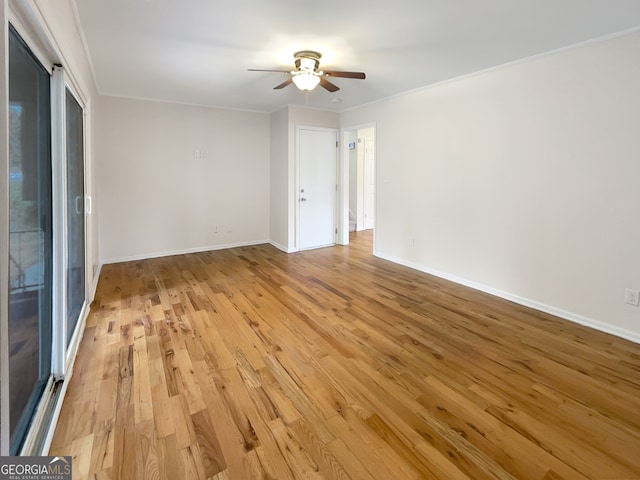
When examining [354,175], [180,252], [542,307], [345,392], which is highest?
[354,175]

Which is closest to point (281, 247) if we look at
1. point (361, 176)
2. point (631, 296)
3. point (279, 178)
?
point (279, 178)

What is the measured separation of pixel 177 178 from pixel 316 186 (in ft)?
7.53

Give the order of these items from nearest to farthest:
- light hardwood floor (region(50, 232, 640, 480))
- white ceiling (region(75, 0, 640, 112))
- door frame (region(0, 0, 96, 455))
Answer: door frame (region(0, 0, 96, 455)), light hardwood floor (region(50, 232, 640, 480)), white ceiling (region(75, 0, 640, 112))

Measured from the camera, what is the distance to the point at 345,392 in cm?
200

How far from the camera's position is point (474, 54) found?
10.2 ft

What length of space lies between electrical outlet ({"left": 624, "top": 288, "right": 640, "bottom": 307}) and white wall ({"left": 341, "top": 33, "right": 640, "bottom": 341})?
0.13ft

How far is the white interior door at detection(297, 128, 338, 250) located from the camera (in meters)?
5.62

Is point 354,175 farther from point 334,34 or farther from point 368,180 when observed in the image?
point 334,34

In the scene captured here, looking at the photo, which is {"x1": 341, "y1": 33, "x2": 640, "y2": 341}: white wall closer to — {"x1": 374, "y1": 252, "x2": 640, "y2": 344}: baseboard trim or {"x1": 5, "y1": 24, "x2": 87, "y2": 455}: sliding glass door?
{"x1": 374, "y1": 252, "x2": 640, "y2": 344}: baseboard trim

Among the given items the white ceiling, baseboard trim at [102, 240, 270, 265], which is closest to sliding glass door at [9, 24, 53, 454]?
the white ceiling

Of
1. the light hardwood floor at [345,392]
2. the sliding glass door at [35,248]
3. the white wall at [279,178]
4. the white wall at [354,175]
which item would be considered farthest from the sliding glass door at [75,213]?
the white wall at [354,175]

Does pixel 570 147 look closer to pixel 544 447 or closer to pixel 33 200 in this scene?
pixel 544 447

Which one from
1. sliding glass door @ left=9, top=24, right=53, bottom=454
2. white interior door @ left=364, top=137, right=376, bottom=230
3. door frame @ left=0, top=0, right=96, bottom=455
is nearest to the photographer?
door frame @ left=0, top=0, right=96, bottom=455

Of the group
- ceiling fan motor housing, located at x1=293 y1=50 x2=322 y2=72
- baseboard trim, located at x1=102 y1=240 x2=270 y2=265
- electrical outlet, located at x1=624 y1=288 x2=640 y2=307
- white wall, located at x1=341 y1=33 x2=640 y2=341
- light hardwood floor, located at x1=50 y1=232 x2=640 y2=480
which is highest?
ceiling fan motor housing, located at x1=293 y1=50 x2=322 y2=72
